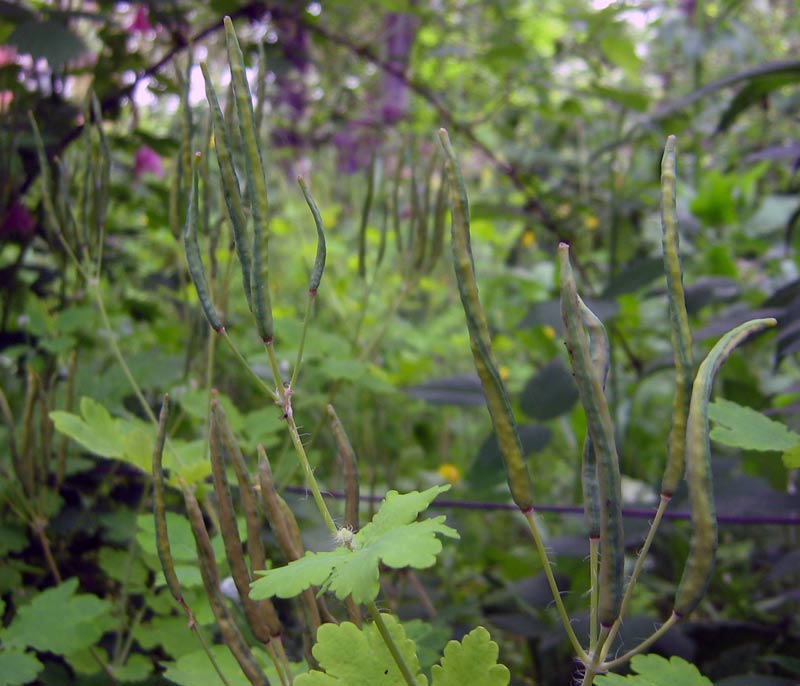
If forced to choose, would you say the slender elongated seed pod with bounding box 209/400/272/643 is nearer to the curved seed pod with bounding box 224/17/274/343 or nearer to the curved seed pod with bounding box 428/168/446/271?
the curved seed pod with bounding box 224/17/274/343

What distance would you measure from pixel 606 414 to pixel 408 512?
0.42 feet

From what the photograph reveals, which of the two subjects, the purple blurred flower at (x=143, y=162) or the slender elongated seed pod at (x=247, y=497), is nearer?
the slender elongated seed pod at (x=247, y=497)

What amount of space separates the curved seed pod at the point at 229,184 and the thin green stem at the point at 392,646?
0.20 meters

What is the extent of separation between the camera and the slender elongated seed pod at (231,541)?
532 mm

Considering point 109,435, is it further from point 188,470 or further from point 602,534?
point 602,534

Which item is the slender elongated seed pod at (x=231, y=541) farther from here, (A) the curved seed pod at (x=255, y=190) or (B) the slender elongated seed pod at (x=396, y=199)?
(B) the slender elongated seed pod at (x=396, y=199)

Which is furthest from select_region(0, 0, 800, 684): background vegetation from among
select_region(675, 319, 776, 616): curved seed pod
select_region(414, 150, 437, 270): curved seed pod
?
select_region(675, 319, 776, 616): curved seed pod

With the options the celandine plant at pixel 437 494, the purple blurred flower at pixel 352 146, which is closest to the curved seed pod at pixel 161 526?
the celandine plant at pixel 437 494

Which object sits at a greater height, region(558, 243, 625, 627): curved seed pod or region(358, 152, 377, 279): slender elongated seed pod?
region(358, 152, 377, 279): slender elongated seed pod

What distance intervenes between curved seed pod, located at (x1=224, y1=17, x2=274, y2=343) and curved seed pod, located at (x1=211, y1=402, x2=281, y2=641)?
85 mm

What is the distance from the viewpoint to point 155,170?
202 cm

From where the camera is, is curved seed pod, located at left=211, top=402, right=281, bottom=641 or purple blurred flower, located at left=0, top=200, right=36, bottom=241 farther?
purple blurred flower, located at left=0, top=200, right=36, bottom=241

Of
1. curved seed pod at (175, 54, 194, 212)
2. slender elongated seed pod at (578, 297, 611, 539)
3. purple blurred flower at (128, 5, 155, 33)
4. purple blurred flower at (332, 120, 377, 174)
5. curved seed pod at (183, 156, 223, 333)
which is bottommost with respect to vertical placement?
slender elongated seed pod at (578, 297, 611, 539)

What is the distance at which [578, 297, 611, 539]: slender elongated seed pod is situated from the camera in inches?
18.1
